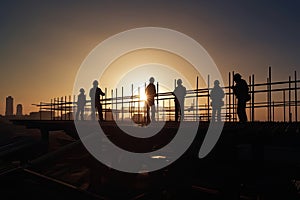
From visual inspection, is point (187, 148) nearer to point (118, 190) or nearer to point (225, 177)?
point (225, 177)

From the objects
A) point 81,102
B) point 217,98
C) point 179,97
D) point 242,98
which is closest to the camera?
point 242,98

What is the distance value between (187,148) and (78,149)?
12.3 ft

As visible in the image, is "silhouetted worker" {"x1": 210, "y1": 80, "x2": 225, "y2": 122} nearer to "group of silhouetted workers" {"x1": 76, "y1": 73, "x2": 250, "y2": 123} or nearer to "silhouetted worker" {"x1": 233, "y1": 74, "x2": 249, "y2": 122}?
"group of silhouetted workers" {"x1": 76, "y1": 73, "x2": 250, "y2": 123}

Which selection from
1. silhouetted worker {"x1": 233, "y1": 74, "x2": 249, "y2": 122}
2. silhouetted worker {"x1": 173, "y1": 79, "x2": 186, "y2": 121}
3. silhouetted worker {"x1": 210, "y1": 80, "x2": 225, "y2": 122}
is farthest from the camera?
silhouetted worker {"x1": 173, "y1": 79, "x2": 186, "y2": 121}

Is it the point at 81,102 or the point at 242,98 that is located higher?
the point at 242,98

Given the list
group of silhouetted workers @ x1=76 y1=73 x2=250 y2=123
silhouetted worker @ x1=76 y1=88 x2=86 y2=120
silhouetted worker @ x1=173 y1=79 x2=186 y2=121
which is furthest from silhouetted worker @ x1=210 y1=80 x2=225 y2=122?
silhouetted worker @ x1=76 y1=88 x2=86 y2=120

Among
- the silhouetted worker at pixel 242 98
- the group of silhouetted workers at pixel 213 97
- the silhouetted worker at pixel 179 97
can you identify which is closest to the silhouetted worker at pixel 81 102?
the group of silhouetted workers at pixel 213 97

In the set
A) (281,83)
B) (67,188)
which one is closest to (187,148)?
(67,188)

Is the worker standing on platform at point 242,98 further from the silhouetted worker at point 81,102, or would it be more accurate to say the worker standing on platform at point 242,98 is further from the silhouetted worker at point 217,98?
the silhouetted worker at point 81,102

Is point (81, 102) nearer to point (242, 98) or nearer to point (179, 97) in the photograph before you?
point (179, 97)

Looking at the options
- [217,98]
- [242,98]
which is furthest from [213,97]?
[242,98]

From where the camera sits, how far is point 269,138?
23.2 feet

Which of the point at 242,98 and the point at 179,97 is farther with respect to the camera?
the point at 179,97

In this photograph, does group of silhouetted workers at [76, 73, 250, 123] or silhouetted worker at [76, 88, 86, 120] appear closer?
group of silhouetted workers at [76, 73, 250, 123]
